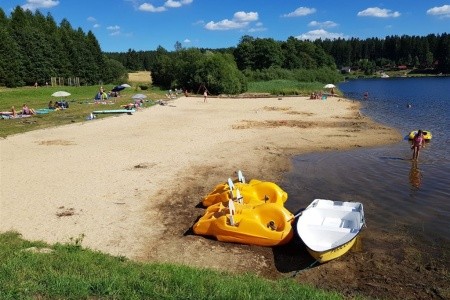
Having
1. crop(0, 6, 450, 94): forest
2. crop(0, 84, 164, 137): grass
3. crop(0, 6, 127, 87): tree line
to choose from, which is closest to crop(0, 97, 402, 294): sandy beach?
crop(0, 84, 164, 137): grass

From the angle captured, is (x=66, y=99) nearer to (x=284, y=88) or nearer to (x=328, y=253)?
(x=284, y=88)

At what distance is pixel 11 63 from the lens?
60094 millimetres

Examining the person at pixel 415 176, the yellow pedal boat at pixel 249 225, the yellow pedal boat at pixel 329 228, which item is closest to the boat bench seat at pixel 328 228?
the yellow pedal boat at pixel 329 228

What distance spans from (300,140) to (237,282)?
19.3 m

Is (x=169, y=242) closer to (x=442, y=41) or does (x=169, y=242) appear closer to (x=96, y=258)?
(x=96, y=258)

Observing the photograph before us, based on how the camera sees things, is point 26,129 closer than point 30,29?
Yes

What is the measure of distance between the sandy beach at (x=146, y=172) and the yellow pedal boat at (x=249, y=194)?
0.66 meters

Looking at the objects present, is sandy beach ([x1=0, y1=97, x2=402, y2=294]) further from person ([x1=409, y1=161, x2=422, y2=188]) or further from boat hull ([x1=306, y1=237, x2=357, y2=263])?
person ([x1=409, y1=161, x2=422, y2=188])

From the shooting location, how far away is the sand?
11102mm

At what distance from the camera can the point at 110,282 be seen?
21.1 feet

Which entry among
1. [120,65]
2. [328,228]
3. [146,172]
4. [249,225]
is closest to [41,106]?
[146,172]

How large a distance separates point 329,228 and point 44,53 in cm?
6820

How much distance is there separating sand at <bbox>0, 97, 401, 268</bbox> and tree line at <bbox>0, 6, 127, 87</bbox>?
35.8 metres

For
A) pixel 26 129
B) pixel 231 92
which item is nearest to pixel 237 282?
pixel 26 129
